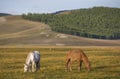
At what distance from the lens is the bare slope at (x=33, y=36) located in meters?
149

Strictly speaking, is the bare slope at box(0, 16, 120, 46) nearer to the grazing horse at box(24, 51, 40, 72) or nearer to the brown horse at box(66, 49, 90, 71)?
the brown horse at box(66, 49, 90, 71)

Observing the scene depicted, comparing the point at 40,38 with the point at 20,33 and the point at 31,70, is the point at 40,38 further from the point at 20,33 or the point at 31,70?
the point at 31,70

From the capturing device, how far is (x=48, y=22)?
7544 inches

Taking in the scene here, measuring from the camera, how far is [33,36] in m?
158

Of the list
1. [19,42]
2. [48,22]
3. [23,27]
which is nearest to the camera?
[19,42]

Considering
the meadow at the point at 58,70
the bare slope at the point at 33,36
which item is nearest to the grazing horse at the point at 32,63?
the meadow at the point at 58,70

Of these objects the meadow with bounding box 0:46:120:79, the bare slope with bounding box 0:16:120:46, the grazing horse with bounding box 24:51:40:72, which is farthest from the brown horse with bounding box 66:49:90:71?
the bare slope with bounding box 0:16:120:46

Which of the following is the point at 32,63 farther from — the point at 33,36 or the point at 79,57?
the point at 33,36

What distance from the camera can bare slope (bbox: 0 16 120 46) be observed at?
490 feet

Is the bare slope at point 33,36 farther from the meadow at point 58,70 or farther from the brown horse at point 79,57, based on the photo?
the brown horse at point 79,57

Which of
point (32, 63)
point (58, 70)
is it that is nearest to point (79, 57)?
point (58, 70)

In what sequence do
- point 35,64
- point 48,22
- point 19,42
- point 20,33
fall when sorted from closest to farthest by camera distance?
point 35,64 < point 19,42 < point 20,33 < point 48,22

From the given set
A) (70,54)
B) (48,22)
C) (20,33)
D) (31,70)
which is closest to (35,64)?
(31,70)

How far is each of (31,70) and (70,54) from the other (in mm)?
3916
